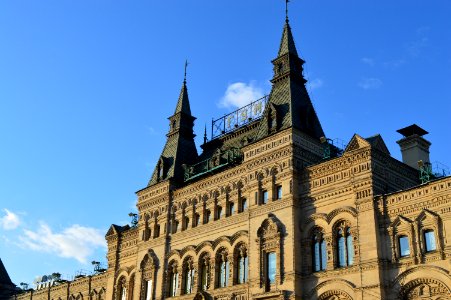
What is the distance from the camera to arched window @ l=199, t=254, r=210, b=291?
50644mm

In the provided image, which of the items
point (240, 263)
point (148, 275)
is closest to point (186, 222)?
point (148, 275)

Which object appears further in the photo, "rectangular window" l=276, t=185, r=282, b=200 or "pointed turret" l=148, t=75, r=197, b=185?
"pointed turret" l=148, t=75, r=197, b=185

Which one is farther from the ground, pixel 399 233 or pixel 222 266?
pixel 222 266

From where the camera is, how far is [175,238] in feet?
180

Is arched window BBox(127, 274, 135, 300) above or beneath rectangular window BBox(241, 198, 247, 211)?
beneath

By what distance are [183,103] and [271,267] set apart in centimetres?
2526

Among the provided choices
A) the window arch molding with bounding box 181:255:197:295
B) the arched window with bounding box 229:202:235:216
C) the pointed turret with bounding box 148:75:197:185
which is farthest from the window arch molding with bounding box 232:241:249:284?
the pointed turret with bounding box 148:75:197:185

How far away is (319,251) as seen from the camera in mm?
43406

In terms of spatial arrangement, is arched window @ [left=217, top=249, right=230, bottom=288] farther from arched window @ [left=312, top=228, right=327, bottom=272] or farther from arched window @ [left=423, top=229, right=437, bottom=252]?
arched window @ [left=423, top=229, right=437, bottom=252]

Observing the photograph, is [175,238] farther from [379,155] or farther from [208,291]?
[379,155]

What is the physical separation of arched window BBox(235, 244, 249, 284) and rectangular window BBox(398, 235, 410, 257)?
42.2 ft

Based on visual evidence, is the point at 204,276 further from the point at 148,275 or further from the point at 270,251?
the point at 270,251

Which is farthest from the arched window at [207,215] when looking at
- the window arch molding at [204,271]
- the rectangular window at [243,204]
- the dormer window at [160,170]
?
the dormer window at [160,170]

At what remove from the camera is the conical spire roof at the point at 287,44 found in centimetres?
5391
